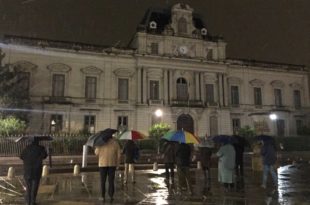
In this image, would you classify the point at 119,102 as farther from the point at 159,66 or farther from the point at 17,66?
→ the point at 17,66

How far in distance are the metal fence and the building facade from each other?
6.64 metres

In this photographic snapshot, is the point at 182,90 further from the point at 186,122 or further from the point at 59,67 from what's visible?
the point at 59,67

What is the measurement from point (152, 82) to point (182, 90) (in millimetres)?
4110

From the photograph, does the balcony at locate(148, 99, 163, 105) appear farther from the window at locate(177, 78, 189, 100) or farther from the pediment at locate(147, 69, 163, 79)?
the pediment at locate(147, 69, 163, 79)

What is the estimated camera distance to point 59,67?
3438cm

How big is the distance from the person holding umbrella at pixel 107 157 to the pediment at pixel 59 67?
91.4 ft

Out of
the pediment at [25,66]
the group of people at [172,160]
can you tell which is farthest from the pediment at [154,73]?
the group of people at [172,160]

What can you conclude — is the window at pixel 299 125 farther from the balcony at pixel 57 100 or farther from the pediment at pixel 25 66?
the pediment at pixel 25 66

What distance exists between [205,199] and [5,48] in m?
30.6

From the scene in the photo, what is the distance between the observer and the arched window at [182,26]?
128ft

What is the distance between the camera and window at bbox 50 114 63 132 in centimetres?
3318

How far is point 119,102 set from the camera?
36.1m

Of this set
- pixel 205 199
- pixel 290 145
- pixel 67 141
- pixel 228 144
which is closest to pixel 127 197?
pixel 205 199

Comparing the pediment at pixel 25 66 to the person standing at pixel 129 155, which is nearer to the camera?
the person standing at pixel 129 155
